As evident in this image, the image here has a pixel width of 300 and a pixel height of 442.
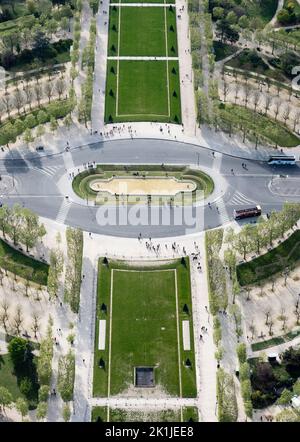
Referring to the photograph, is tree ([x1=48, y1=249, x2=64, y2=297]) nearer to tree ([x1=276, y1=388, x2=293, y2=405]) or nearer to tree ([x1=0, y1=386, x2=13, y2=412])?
tree ([x1=0, y1=386, x2=13, y2=412])

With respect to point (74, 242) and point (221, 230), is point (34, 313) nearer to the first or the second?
point (74, 242)

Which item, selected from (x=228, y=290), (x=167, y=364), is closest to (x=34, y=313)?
(x=167, y=364)

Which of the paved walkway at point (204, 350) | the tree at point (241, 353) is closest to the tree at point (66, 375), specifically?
the paved walkway at point (204, 350)

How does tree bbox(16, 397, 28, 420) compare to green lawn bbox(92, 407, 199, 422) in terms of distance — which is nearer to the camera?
tree bbox(16, 397, 28, 420)

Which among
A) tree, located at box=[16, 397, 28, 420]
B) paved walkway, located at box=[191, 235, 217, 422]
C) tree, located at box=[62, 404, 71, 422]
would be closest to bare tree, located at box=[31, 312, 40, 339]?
tree, located at box=[16, 397, 28, 420]

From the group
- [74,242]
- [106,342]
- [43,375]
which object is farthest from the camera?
[74,242]

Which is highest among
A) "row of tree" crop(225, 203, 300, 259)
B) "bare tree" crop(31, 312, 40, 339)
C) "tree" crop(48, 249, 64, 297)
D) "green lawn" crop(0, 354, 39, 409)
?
"row of tree" crop(225, 203, 300, 259)

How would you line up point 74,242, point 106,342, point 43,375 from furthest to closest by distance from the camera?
point 74,242, point 106,342, point 43,375
